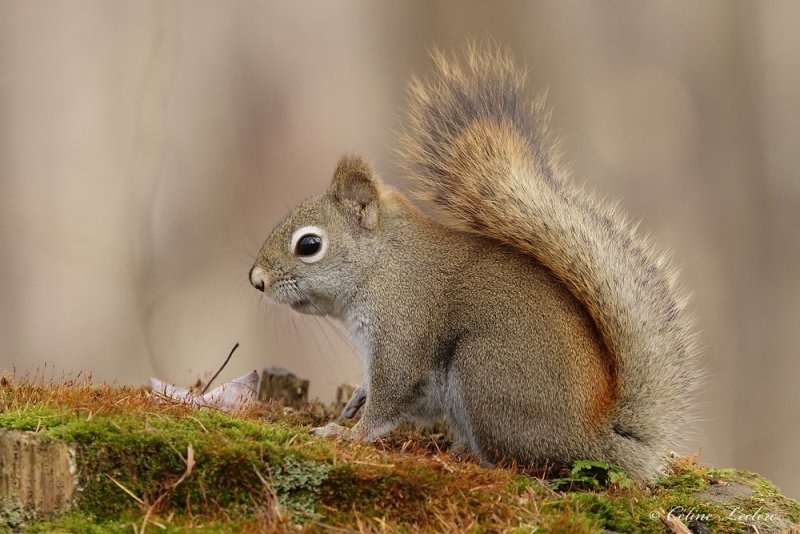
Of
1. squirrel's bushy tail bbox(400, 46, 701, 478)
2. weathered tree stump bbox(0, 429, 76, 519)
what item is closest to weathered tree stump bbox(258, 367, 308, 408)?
squirrel's bushy tail bbox(400, 46, 701, 478)

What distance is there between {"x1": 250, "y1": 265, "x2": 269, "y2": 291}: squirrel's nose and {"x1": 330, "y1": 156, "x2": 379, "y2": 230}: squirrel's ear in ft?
1.03

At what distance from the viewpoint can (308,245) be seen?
2.68m

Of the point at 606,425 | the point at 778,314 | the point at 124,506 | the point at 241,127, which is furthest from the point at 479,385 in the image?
the point at 778,314

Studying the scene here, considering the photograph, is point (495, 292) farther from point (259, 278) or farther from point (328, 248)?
point (259, 278)

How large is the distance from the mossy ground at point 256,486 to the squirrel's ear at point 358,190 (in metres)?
0.84

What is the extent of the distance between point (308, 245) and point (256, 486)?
38.4 inches

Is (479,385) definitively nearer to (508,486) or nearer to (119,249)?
(508,486)

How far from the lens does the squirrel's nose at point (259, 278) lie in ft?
8.80

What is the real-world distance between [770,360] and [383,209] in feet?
12.2

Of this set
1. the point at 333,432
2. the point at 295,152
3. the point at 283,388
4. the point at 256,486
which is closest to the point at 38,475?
the point at 256,486

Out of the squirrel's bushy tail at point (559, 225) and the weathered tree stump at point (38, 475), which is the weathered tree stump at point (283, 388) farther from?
the weathered tree stump at point (38, 475)

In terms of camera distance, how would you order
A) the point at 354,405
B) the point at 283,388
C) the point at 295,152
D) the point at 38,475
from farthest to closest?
the point at 295,152
the point at 283,388
the point at 354,405
the point at 38,475

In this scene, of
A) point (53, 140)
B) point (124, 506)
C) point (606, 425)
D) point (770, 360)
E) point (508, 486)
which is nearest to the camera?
point (124, 506)

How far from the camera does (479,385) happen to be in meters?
2.36
